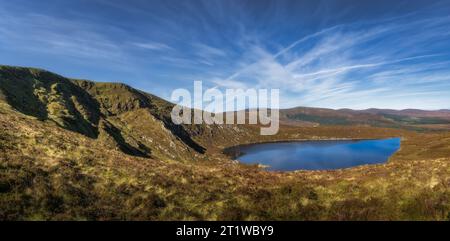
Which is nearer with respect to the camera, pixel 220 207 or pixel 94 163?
pixel 220 207

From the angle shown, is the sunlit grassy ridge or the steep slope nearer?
the sunlit grassy ridge

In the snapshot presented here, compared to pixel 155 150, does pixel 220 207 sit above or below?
above

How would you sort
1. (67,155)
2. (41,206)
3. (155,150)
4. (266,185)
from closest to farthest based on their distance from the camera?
1. (41,206)
2. (266,185)
3. (67,155)
4. (155,150)

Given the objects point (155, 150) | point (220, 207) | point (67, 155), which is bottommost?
point (155, 150)

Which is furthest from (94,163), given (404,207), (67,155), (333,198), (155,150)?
(155,150)

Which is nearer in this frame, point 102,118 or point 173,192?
point 173,192

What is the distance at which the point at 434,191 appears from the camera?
14.9 metres

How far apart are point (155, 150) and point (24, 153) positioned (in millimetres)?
116941

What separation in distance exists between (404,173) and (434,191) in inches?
237

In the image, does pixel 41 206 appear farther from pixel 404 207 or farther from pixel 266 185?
pixel 404 207

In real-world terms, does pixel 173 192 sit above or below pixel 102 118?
below

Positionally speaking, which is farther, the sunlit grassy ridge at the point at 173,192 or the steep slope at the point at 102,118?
the steep slope at the point at 102,118
